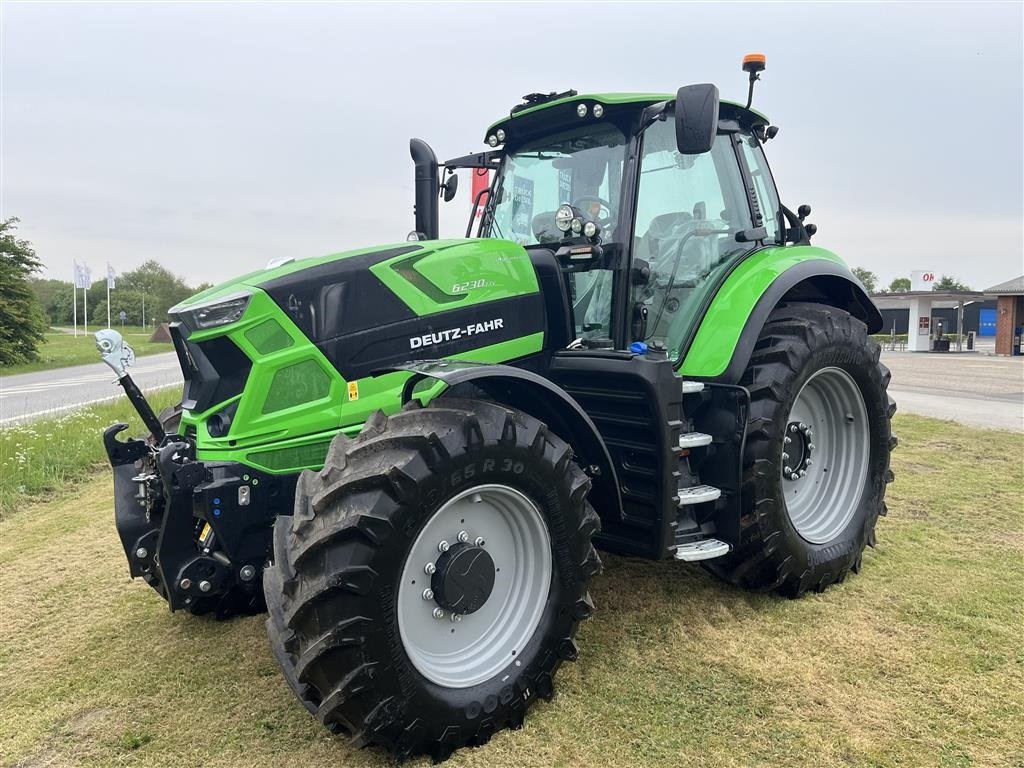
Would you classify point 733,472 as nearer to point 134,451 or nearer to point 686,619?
point 686,619

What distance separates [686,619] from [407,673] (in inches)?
67.4

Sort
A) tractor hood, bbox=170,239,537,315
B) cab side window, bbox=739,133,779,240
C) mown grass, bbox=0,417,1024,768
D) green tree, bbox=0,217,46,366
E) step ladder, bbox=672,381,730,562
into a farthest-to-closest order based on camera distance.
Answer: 1. green tree, bbox=0,217,46,366
2. cab side window, bbox=739,133,779,240
3. step ladder, bbox=672,381,730,562
4. tractor hood, bbox=170,239,537,315
5. mown grass, bbox=0,417,1024,768

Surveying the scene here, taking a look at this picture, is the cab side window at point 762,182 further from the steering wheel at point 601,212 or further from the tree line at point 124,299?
the tree line at point 124,299

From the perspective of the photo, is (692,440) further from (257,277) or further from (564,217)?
(257,277)

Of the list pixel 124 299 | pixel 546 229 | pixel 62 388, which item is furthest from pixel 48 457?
pixel 124 299

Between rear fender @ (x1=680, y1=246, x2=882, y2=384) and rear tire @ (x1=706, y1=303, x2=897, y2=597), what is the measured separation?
186 mm

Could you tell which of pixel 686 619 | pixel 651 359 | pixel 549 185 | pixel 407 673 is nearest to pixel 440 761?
pixel 407 673

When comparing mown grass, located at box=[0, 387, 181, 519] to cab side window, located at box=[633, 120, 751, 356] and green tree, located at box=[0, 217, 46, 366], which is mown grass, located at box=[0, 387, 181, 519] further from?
green tree, located at box=[0, 217, 46, 366]

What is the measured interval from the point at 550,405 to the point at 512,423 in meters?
0.41

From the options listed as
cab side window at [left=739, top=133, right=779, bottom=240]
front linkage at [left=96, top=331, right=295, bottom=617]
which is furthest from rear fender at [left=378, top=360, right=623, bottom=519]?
cab side window at [left=739, top=133, right=779, bottom=240]

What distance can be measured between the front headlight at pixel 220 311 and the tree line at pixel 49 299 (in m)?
12.5

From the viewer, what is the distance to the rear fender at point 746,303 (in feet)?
12.0

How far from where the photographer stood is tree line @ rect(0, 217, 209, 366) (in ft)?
75.9

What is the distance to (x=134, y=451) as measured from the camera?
338cm
